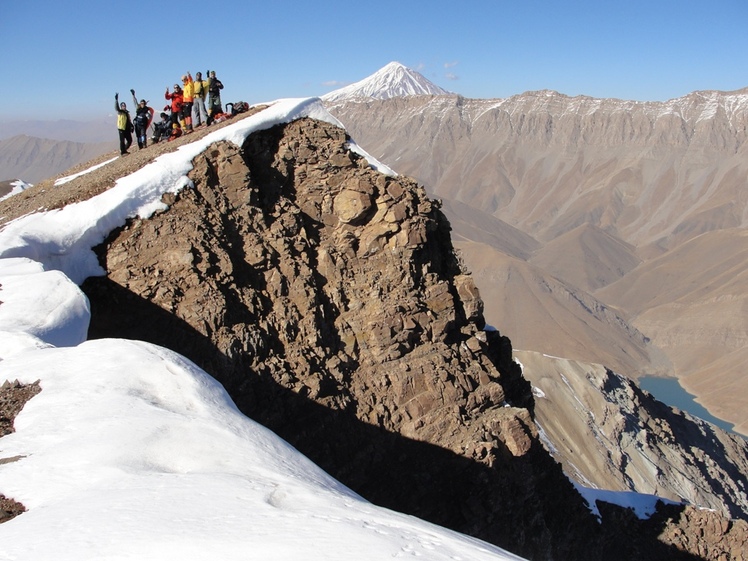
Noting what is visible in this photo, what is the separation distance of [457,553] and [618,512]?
15.4m

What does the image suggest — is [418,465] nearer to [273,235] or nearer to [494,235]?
[273,235]

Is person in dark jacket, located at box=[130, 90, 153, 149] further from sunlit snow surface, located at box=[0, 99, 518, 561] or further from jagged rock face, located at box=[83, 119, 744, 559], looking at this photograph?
sunlit snow surface, located at box=[0, 99, 518, 561]

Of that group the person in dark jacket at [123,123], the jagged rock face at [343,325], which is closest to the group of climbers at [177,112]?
the person in dark jacket at [123,123]

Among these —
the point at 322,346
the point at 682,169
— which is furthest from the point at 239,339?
the point at 682,169

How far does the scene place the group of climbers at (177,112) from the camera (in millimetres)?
18828

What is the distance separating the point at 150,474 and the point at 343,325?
8295 millimetres

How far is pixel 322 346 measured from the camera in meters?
14.6

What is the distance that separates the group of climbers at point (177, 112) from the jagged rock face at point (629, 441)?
26.4m

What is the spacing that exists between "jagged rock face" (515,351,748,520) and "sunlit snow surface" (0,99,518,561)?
30473 millimetres

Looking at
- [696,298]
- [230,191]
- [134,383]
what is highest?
[230,191]

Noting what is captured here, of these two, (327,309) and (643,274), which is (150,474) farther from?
(643,274)

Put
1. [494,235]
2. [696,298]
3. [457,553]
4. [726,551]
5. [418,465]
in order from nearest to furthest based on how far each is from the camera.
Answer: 1. [457,553]
2. [418,465]
3. [726,551]
4. [696,298]
5. [494,235]

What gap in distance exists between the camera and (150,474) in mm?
7184

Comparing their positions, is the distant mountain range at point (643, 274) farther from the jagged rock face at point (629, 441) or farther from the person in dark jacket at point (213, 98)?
the person in dark jacket at point (213, 98)
